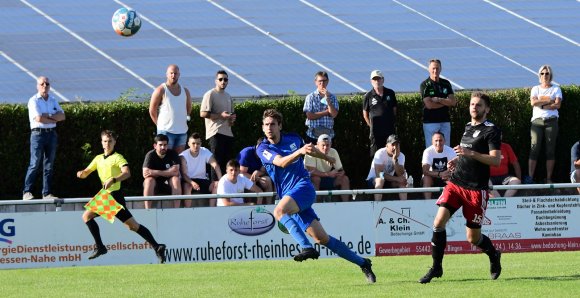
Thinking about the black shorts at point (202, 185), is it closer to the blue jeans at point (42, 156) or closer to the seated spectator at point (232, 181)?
the seated spectator at point (232, 181)

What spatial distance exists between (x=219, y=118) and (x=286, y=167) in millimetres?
6328

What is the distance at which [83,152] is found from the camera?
19.5m

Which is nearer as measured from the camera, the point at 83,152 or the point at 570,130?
the point at 83,152

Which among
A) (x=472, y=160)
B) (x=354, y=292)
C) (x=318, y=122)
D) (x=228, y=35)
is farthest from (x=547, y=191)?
(x=228, y=35)

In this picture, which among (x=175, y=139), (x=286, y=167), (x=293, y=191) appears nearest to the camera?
(x=293, y=191)

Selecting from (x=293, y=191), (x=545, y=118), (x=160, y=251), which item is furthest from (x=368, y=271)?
(x=545, y=118)

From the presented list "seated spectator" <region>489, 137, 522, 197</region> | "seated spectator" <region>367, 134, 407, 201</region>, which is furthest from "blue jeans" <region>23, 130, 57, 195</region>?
"seated spectator" <region>489, 137, 522, 197</region>

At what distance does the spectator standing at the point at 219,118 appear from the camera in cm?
1792

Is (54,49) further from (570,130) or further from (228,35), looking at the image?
(570,130)

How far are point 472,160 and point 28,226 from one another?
22.3ft

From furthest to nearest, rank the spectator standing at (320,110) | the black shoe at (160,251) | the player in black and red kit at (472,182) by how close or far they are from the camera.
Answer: the spectator standing at (320,110) → the black shoe at (160,251) → the player in black and red kit at (472,182)

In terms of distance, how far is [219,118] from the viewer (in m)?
18.0

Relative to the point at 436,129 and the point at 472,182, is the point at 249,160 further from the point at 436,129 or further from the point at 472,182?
the point at 472,182

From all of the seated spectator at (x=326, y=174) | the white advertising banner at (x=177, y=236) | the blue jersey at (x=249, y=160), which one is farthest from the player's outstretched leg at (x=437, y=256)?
the blue jersey at (x=249, y=160)
